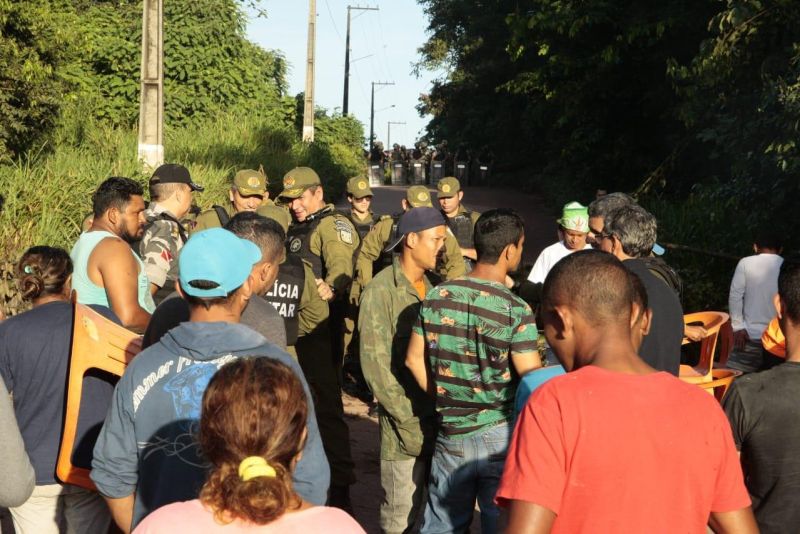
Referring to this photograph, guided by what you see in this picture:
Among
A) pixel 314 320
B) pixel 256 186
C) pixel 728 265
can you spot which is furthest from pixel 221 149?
pixel 314 320

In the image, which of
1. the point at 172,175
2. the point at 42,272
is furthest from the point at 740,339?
the point at 42,272

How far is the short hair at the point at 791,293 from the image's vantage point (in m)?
3.44

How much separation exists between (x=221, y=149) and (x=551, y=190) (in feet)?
41.9

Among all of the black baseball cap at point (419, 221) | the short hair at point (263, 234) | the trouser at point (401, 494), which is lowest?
the trouser at point (401, 494)

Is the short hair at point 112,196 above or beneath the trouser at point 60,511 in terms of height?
above

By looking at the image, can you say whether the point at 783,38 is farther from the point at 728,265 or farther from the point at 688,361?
the point at 688,361

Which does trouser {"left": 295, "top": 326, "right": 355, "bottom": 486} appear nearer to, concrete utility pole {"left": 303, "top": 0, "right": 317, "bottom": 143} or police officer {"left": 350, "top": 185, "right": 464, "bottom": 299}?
police officer {"left": 350, "top": 185, "right": 464, "bottom": 299}

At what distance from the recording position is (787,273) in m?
3.56

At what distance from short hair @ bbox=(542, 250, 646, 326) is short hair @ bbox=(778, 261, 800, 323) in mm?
849

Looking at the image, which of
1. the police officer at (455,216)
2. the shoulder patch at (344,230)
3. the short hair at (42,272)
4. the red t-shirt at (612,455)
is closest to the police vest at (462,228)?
the police officer at (455,216)

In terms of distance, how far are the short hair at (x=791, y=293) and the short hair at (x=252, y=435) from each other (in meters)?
1.86

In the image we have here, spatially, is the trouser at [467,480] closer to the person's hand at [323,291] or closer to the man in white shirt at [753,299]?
the person's hand at [323,291]

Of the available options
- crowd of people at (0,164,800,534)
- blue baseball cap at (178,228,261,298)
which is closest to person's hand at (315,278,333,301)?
crowd of people at (0,164,800,534)

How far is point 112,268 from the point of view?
4.83 meters
